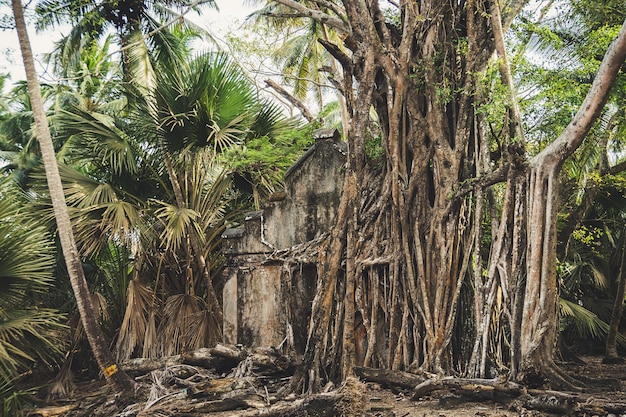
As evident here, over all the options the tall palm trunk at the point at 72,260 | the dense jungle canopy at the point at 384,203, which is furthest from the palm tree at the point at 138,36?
the tall palm trunk at the point at 72,260

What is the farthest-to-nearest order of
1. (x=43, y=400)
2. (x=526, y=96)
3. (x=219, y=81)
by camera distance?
(x=219, y=81)
(x=43, y=400)
(x=526, y=96)

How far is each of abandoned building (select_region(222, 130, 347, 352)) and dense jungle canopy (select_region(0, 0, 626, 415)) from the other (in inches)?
23.3

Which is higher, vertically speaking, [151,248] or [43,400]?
[151,248]

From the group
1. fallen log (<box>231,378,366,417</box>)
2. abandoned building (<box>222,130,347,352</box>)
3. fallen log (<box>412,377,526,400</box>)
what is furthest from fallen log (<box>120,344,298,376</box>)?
fallen log (<box>412,377,526,400</box>)

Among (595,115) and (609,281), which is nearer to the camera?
(595,115)

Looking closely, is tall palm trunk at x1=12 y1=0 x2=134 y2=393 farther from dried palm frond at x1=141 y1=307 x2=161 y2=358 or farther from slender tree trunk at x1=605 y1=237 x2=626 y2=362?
slender tree trunk at x1=605 y1=237 x2=626 y2=362

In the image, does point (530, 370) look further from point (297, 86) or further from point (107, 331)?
point (297, 86)

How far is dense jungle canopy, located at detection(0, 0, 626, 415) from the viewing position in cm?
689

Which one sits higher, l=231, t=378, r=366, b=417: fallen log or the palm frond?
the palm frond

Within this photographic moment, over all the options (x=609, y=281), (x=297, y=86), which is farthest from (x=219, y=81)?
(x=297, y=86)

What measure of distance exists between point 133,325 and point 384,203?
451cm

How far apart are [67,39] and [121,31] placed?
171cm

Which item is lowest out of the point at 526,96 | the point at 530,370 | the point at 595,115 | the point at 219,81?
the point at 530,370

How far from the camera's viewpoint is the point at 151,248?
1073 cm
